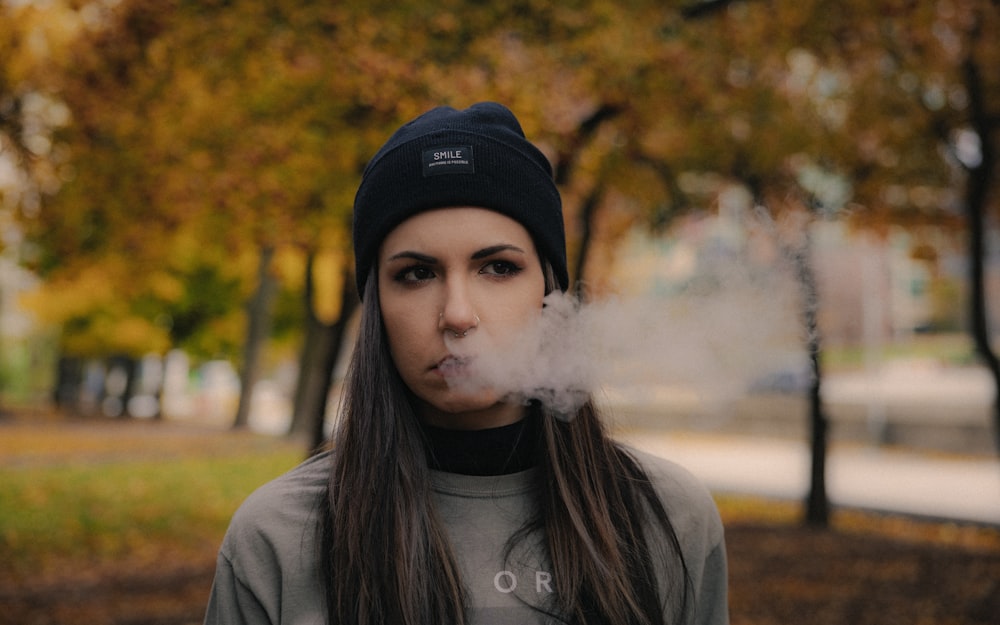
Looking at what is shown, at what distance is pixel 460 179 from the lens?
170 cm

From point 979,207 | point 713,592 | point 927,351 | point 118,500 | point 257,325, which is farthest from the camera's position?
point 257,325

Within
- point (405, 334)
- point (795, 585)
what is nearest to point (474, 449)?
point (405, 334)

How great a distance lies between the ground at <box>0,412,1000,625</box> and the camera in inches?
256

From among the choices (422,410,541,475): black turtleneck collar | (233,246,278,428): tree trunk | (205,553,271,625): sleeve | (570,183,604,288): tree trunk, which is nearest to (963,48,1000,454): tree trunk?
(570,183,604,288): tree trunk

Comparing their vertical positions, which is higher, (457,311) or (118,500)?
(457,311)

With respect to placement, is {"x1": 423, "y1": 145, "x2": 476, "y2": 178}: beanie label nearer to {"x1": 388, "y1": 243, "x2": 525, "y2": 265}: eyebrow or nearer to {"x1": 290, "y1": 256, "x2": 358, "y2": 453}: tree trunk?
{"x1": 388, "y1": 243, "x2": 525, "y2": 265}: eyebrow

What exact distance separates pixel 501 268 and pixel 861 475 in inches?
593

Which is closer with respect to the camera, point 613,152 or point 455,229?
point 455,229

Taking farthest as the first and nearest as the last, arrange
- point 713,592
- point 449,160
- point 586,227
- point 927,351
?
point 927,351 < point 586,227 < point 713,592 < point 449,160

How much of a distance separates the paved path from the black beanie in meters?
10.8

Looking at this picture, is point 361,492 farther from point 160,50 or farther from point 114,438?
point 114,438

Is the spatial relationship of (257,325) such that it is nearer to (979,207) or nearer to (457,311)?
(979,207)

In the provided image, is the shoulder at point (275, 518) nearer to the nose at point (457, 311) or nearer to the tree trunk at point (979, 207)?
the nose at point (457, 311)

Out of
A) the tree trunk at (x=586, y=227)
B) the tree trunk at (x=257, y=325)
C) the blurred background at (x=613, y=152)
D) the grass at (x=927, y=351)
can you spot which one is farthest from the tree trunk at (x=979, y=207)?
the tree trunk at (x=257, y=325)
